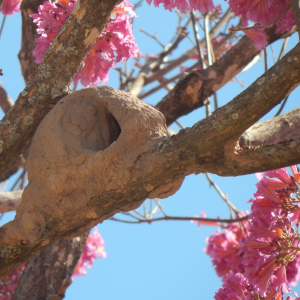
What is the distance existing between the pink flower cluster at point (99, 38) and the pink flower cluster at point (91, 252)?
2951 millimetres

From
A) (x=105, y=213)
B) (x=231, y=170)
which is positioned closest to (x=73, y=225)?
(x=105, y=213)

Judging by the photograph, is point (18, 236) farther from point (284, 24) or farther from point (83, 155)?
point (284, 24)

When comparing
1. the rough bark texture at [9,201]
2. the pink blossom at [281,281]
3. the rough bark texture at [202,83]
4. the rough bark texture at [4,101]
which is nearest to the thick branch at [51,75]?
the rough bark texture at [202,83]

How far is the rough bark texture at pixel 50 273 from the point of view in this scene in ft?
11.0

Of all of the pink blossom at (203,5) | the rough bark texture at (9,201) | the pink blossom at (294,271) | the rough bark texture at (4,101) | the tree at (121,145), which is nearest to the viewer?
the tree at (121,145)

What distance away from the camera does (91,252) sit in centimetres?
538

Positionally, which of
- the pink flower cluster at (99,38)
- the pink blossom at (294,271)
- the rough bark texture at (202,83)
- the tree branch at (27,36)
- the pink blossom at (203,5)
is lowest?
the pink blossom at (294,271)

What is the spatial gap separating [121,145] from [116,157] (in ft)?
0.26

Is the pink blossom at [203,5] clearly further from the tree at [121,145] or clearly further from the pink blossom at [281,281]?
the pink blossom at [281,281]

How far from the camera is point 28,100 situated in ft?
7.63

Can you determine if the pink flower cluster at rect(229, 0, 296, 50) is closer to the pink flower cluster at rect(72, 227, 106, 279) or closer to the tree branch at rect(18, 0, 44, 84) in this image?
the tree branch at rect(18, 0, 44, 84)

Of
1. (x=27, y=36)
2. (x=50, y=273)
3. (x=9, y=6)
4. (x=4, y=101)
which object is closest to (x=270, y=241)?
(x=50, y=273)

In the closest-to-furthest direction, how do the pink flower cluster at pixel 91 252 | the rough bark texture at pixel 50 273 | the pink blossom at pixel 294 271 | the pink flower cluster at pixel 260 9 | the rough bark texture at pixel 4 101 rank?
1. the pink flower cluster at pixel 260 9
2. the pink blossom at pixel 294 271
3. the rough bark texture at pixel 50 273
4. the rough bark texture at pixel 4 101
5. the pink flower cluster at pixel 91 252

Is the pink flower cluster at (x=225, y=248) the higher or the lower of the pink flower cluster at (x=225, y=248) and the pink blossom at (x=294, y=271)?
the higher
